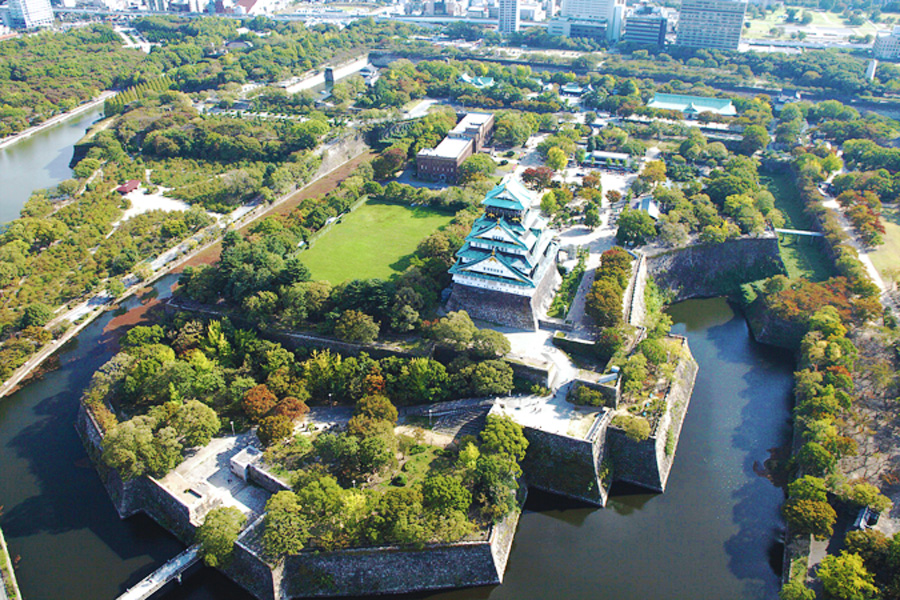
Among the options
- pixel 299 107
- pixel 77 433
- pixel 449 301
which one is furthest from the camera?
pixel 299 107

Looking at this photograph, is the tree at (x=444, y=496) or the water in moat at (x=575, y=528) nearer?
the water in moat at (x=575, y=528)

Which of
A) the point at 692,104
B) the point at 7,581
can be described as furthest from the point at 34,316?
the point at 692,104

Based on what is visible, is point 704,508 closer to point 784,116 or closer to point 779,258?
point 779,258

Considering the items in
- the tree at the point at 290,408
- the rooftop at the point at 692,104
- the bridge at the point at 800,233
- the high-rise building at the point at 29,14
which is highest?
the high-rise building at the point at 29,14

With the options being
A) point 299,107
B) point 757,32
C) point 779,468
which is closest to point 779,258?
point 779,468

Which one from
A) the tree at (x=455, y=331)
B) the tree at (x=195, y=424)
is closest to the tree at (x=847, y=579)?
the tree at (x=455, y=331)

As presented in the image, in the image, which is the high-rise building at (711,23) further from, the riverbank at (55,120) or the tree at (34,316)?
the tree at (34,316)
